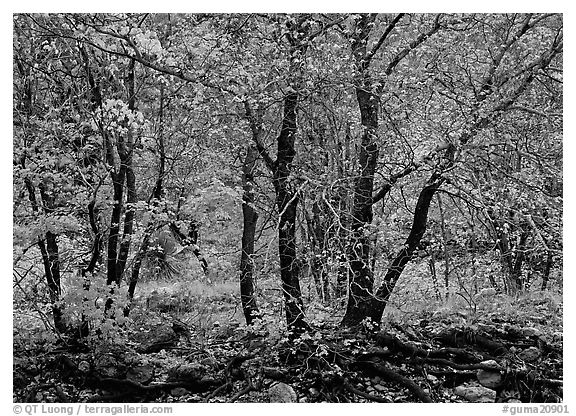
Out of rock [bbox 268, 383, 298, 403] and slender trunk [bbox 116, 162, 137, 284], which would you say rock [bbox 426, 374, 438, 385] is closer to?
rock [bbox 268, 383, 298, 403]

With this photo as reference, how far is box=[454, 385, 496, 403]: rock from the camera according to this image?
468 centimetres

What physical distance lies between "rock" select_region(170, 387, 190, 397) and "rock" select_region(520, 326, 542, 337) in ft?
9.66

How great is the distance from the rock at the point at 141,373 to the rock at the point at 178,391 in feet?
0.71

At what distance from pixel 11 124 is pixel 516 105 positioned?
12.5 feet

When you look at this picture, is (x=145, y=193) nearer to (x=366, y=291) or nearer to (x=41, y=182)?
(x=41, y=182)

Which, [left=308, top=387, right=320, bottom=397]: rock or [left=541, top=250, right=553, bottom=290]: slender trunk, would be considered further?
[left=541, top=250, right=553, bottom=290]: slender trunk

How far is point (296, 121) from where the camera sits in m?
4.83

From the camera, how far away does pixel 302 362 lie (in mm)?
4895

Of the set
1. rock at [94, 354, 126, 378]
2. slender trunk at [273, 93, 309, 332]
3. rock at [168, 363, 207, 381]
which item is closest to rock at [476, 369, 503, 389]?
slender trunk at [273, 93, 309, 332]

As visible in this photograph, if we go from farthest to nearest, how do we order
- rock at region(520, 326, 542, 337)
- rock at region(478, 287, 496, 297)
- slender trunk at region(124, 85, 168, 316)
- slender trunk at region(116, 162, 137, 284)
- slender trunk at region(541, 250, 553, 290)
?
rock at region(478, 287, 496, 297) < slender trunk at region(541, 250, 553, 290) < rock at region(520, 326, 542, 337) < slender trunk at region(124, 85, 168, 316) < slender trunk at region(116, 162, 137, 284)

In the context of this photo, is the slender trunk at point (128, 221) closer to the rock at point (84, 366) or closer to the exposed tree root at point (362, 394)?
the rock at point (84, 366)

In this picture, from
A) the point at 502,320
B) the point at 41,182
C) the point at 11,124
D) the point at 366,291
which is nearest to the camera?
the point at 11,124

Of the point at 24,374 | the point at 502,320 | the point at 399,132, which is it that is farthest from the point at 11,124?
the point at 502,320

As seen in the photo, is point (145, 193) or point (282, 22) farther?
point (145, 193)
